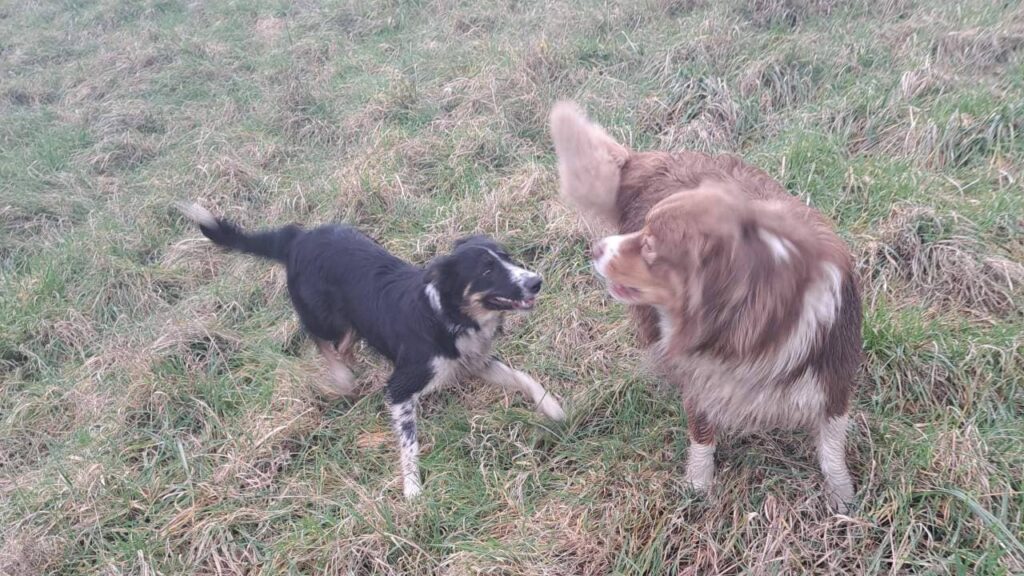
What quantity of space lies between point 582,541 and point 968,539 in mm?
1248

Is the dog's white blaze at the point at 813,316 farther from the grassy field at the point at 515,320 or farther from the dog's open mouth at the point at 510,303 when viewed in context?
the dog's open mouth at the point at 510,303

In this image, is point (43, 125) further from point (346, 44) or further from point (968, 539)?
point (968, 539)

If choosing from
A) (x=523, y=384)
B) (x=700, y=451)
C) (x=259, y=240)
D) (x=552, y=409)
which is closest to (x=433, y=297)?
(x=523, y=384)

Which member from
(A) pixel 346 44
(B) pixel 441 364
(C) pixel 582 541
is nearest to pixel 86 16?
(A) pixel 346 44

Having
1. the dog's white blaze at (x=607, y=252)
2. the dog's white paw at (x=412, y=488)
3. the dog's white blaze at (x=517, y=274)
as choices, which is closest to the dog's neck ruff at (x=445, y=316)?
the dog's white blaze at (x=517, y=274)

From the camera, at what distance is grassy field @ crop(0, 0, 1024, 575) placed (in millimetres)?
2520

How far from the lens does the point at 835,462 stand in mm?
2393

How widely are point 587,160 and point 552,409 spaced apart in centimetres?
113

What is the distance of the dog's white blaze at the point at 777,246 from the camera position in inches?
70.1

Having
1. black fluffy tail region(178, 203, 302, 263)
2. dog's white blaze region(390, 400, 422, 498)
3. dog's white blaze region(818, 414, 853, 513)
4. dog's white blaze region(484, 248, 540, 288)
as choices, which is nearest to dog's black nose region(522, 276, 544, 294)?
dog's white blaze region(484, 248, 540, 288)

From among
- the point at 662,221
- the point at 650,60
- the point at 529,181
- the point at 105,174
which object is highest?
the point at 662,221

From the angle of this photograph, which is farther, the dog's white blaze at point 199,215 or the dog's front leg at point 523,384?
the dog's white blaze at point 199,215

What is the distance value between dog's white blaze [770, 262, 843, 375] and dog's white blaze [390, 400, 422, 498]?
1.64m

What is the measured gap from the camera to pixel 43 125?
6.84m
